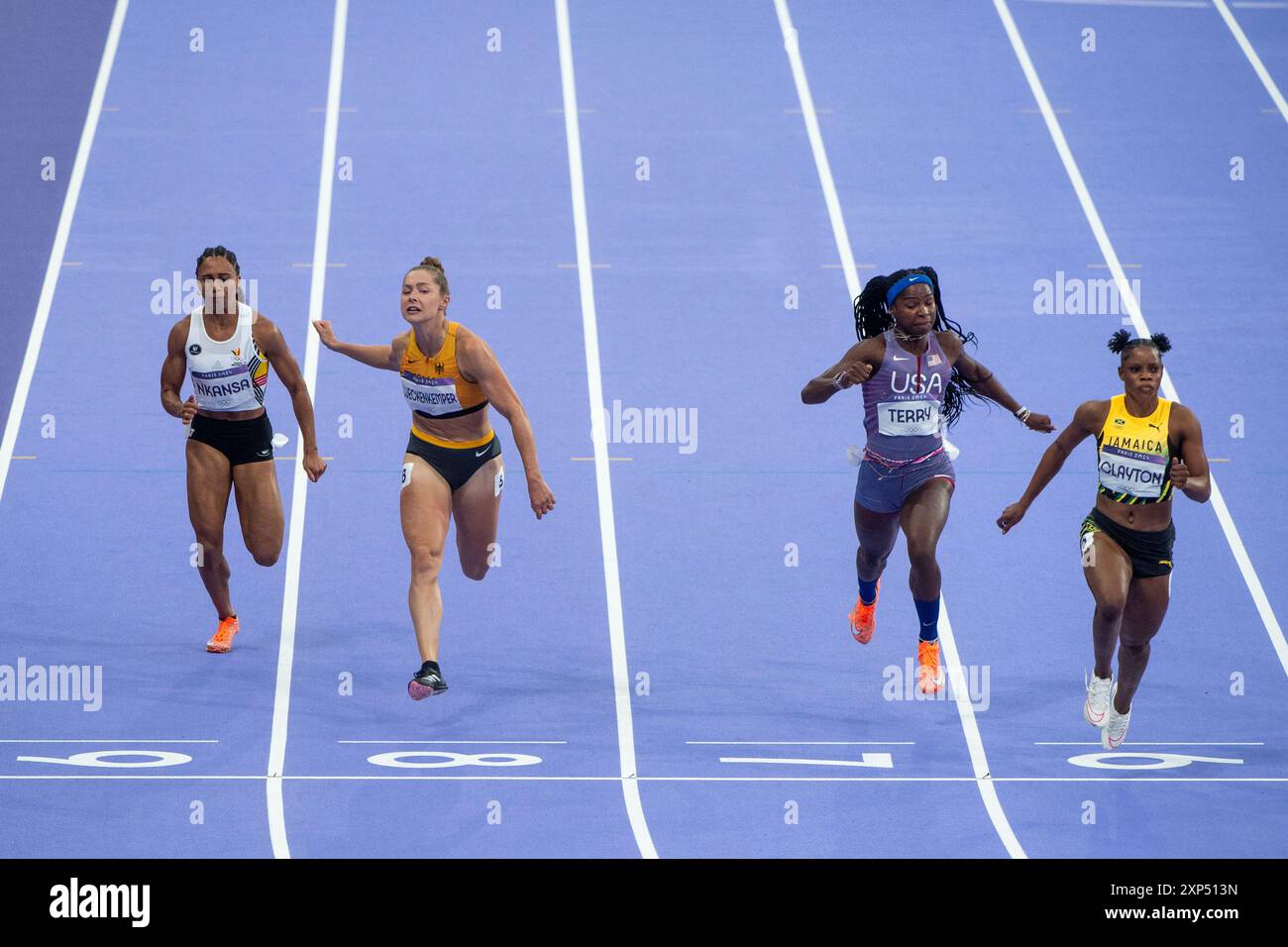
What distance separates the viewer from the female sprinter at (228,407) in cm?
953

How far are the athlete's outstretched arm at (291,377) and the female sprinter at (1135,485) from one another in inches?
136

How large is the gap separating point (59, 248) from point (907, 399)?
739 cm

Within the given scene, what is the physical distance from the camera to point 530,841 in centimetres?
849

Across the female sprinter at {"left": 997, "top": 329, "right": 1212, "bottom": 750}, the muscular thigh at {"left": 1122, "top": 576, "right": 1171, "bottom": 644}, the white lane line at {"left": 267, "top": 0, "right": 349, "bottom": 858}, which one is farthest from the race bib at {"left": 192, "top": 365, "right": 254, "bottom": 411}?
the muscular thigh at {"left": 1122, "top": 576, "right": 1171, "bottom": 644}

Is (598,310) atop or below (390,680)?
atop

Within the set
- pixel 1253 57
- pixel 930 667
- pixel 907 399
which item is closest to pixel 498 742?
pixel 930 667

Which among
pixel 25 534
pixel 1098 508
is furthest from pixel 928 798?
pixel 25 534

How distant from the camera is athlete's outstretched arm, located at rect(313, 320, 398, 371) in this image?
941 cm

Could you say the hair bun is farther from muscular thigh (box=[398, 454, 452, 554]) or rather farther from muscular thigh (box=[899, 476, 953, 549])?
muscular thigh (box=[398, 454, 452, 554])

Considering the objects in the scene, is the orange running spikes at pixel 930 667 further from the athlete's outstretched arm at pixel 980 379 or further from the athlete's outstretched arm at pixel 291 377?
the athlete's outstretched arm at pixel 291 377

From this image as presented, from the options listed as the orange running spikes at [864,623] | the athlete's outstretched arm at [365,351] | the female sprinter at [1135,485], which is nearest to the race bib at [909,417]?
the female sprinter at [1135,485]
